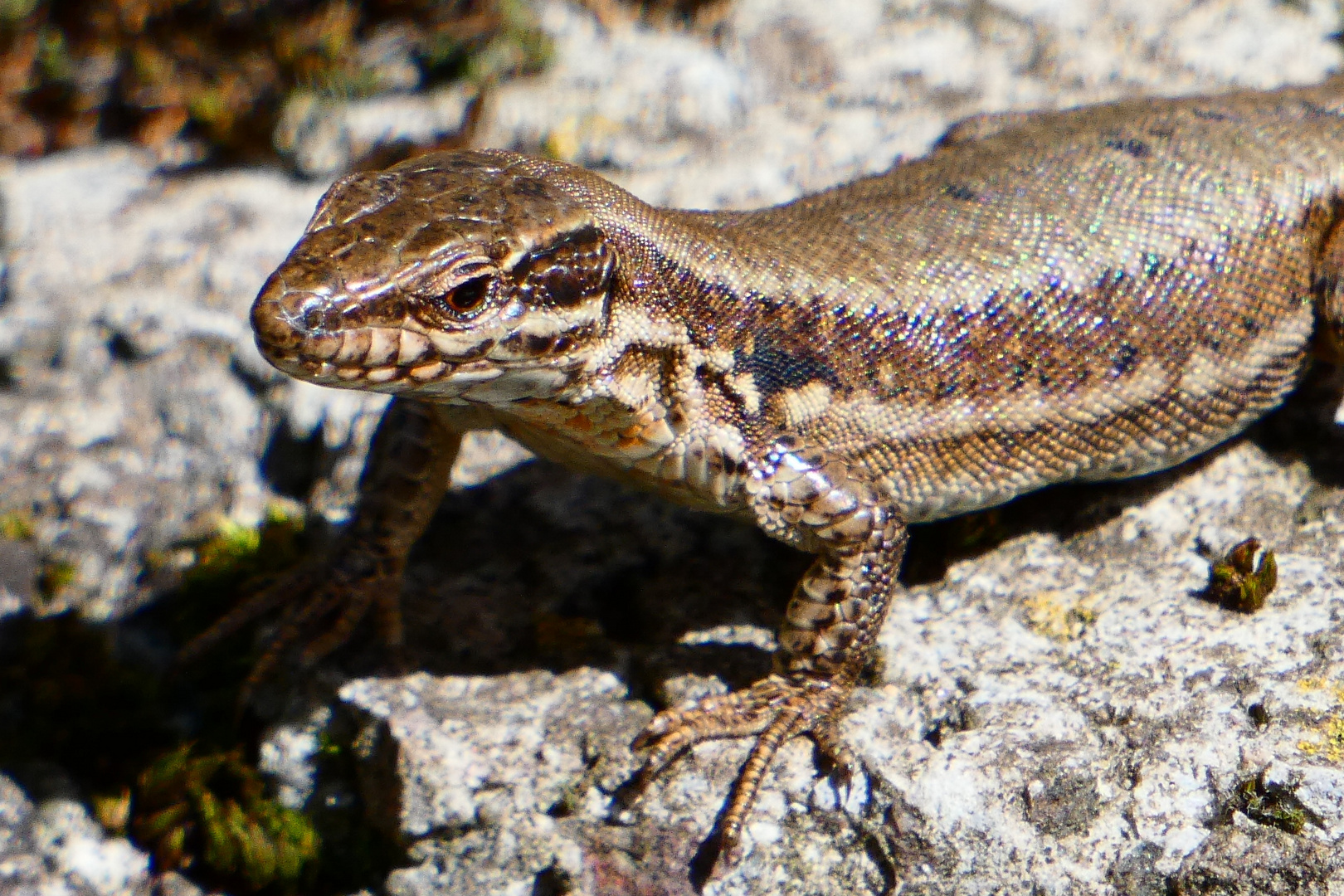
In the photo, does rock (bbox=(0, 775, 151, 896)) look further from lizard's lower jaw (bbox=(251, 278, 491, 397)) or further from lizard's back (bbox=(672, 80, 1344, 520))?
lizard's back (bbox=(672, 80, 1344, 520))

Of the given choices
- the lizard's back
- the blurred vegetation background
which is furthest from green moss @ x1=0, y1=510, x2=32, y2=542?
the lizard's back

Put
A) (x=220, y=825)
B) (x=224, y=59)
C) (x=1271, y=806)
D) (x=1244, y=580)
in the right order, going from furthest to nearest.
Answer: (x=224, y=59), (x=220, y=825), (x=1244, y=580), (x=1271, y=806)

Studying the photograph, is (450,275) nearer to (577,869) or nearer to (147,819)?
(577,869)

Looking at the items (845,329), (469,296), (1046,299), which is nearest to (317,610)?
(469,296)

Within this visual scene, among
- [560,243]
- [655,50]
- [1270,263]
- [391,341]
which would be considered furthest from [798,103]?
[391,341]

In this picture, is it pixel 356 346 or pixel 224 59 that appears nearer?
pixel 356 346

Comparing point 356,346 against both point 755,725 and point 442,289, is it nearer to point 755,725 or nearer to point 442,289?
point 442,289
